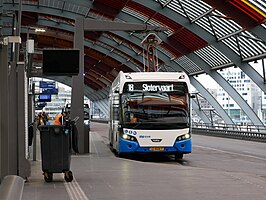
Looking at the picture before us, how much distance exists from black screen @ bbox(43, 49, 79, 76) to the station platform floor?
7.85 ft

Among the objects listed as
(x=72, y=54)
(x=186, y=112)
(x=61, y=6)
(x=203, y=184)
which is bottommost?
(x=203, y=184)

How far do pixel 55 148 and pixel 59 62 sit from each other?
1854 mm

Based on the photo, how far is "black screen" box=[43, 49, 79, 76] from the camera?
1138cm

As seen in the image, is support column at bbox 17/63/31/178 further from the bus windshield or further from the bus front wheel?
the bus front wheel

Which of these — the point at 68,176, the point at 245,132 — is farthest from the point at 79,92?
the point at 245,132

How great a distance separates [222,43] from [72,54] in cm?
3142

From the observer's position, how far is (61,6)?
147ft

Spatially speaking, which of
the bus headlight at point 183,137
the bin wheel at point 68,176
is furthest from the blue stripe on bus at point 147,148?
the bin wheel at point 68,176

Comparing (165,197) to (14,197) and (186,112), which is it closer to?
(14,197)

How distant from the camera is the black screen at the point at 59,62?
37.3 ft

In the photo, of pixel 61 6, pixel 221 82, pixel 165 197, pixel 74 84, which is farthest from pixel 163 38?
pixel 165 197

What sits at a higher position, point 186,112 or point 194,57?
point 194,57

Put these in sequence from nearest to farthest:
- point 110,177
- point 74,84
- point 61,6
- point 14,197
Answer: point 14,197 → point 110,177 → point 74,84 → point 61,6

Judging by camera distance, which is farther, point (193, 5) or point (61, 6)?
point (61, 6)
